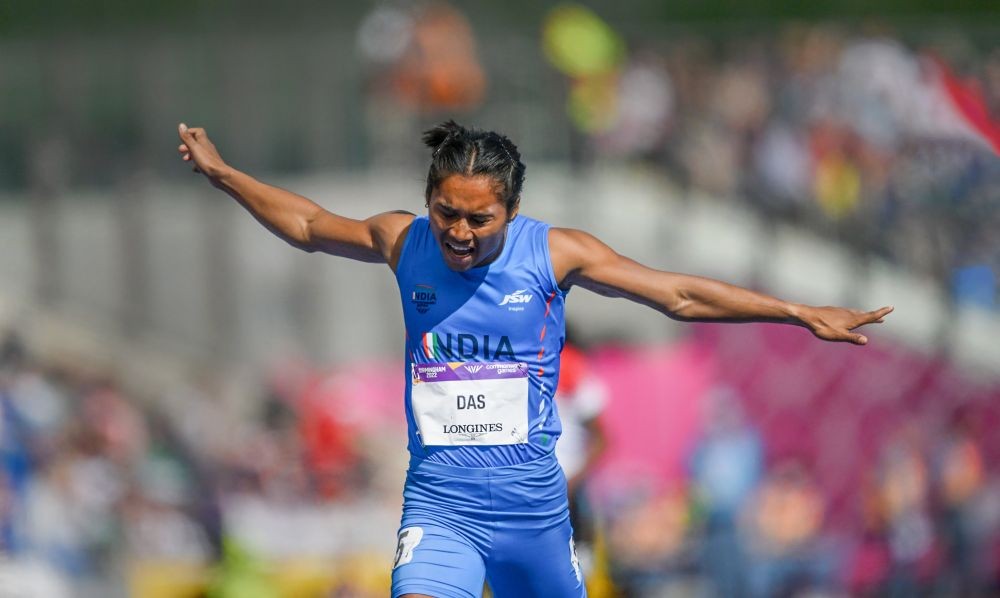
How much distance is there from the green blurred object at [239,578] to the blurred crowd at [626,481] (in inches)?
0.6

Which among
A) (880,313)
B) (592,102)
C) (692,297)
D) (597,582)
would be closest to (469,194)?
(692,297)

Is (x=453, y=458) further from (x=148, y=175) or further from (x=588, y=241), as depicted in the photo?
(x=148, y=175)

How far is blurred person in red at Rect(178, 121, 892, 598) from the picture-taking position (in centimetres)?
533

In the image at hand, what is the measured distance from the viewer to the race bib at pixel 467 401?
5.37m

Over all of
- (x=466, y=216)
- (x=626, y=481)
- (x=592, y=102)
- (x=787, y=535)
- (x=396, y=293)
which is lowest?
(x=787, y=535)

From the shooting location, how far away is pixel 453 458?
5.42 meters

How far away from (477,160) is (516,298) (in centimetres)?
52

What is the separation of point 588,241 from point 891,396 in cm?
752

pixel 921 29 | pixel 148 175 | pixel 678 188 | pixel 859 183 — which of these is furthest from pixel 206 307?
pixel 921 29

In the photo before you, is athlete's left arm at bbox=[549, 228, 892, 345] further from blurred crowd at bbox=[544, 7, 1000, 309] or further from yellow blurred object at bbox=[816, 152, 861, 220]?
yellow blurred object at bbox=[816, 152, 861, 220]

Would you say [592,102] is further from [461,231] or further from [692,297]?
[461,231]

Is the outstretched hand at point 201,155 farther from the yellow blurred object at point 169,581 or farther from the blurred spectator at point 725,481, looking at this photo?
the blurred spectator at point 725,481

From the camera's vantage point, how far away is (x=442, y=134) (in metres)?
5.43

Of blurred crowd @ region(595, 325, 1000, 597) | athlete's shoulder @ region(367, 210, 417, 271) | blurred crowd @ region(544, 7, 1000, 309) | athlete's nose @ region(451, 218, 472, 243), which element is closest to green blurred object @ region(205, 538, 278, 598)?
blurred crowd @ region(595, 325, 1000, 597)
